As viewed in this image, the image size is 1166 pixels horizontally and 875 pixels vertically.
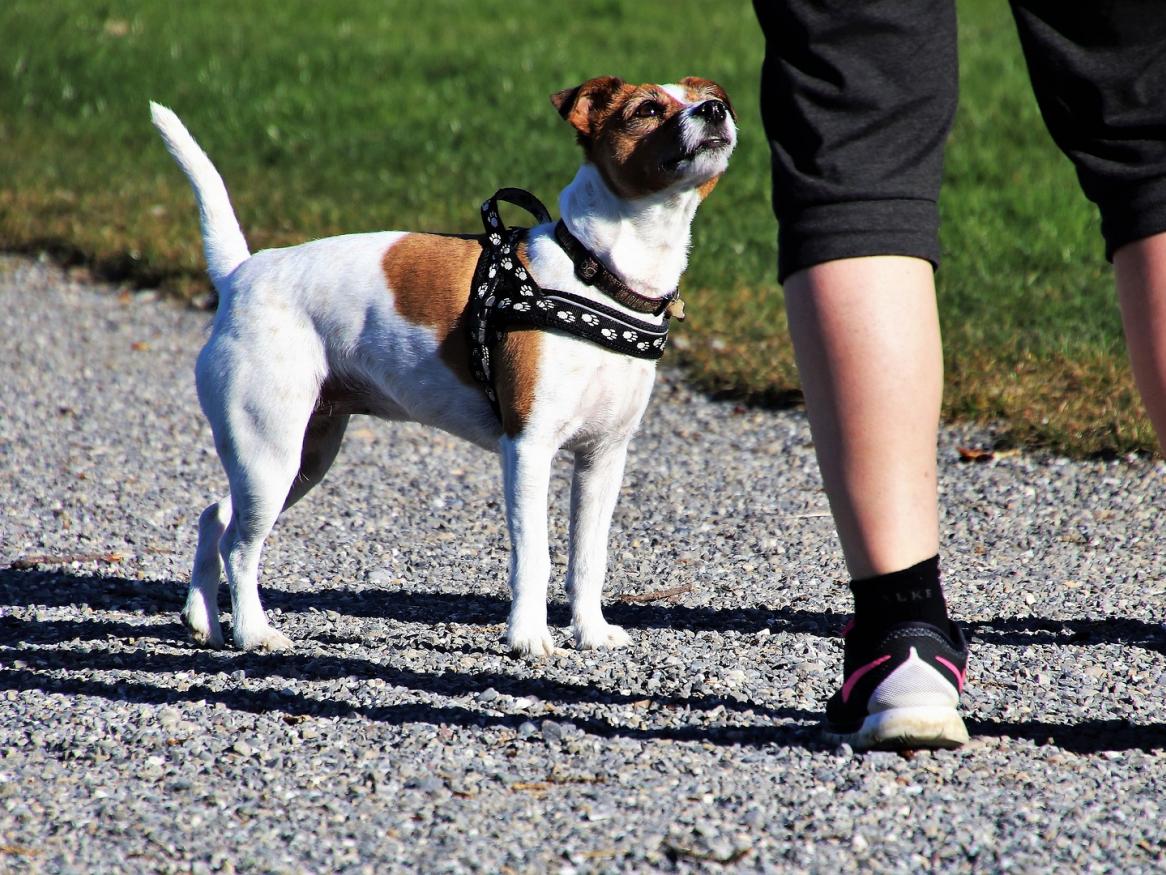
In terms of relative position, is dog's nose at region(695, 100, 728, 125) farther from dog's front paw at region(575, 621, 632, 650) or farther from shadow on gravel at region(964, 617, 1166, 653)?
shadow on gravel at region(964, 617, 1166, 653)

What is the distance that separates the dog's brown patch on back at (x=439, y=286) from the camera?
3.26m

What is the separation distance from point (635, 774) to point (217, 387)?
1.50m

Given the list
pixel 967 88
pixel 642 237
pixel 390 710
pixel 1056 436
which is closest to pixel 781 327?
pixel 1056 436

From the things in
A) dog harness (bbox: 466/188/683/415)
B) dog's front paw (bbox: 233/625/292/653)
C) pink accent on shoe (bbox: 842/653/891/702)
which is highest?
dog harness (bbox: 466/188/683/415)

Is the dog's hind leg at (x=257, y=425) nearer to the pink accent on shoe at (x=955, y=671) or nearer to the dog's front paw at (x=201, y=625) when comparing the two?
the dog's front paw at (x=201, y=625)

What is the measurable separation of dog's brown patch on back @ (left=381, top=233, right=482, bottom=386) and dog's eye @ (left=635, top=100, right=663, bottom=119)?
0.49 m

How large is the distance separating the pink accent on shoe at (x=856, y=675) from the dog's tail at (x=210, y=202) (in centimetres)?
194

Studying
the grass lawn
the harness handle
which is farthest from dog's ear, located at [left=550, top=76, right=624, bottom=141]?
the grass lawn

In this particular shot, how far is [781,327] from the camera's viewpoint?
242 inches

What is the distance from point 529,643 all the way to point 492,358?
2.08 ft

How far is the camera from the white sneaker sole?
2.30m

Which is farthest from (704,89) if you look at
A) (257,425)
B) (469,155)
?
(469,155)

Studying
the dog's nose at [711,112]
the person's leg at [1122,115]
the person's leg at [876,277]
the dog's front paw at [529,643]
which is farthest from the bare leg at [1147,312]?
the dog's front paw at [529,643]

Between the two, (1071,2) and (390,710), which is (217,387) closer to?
(390,710)
